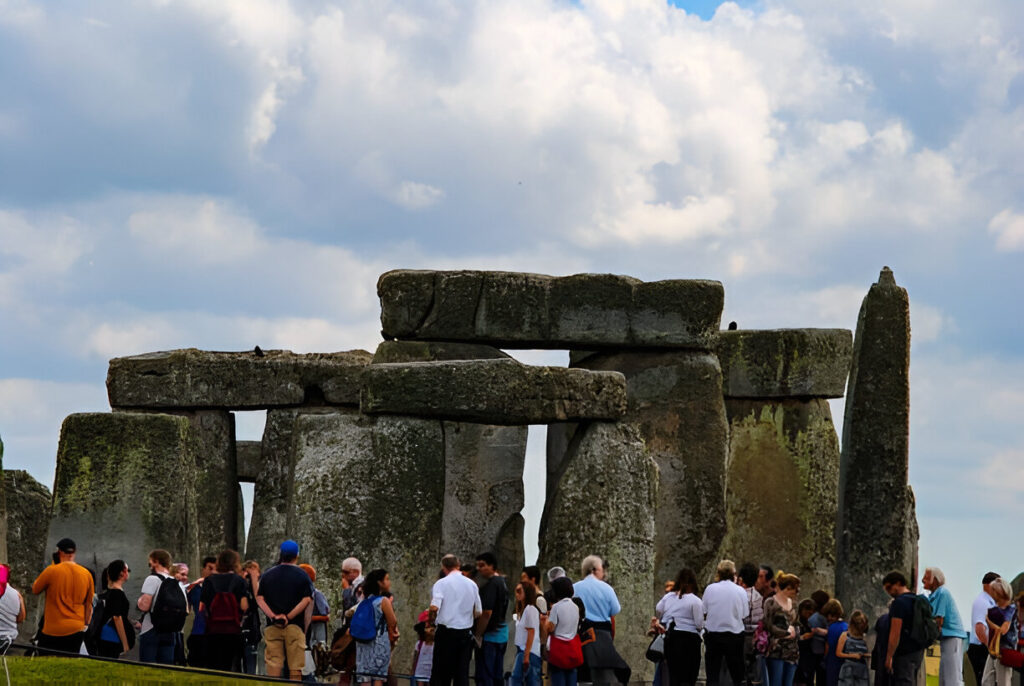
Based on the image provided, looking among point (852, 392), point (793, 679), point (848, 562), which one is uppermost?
point (852, 392)

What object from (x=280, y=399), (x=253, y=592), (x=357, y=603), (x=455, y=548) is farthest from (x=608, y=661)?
(x=280, y=399)

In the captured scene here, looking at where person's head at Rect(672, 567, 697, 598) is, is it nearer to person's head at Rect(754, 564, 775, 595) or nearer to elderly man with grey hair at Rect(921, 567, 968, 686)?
person's head at Rect(754, 564, 775, 595)

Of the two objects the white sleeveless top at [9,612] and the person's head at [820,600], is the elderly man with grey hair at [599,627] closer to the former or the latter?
the person's head at [820,600]

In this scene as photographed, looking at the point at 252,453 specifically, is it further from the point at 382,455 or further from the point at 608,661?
the point at 608,661

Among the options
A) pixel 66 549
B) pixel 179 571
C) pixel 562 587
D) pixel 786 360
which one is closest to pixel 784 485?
pixel 786 360

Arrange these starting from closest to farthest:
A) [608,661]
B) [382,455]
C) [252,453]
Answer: [608,661]
[382,455]
[252,453]

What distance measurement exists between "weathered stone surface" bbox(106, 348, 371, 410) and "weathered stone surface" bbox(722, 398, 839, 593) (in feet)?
15.8

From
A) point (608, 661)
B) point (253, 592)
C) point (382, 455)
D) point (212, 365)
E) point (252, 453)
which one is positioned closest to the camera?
point (608, 661)

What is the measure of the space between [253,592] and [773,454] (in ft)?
32.1

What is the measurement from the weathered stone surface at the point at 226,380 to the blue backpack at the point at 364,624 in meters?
8.92

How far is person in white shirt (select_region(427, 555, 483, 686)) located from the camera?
13992mm

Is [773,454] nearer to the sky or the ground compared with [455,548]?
nearer to the sky

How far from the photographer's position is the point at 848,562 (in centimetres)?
1898

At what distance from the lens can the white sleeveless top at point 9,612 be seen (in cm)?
1407
